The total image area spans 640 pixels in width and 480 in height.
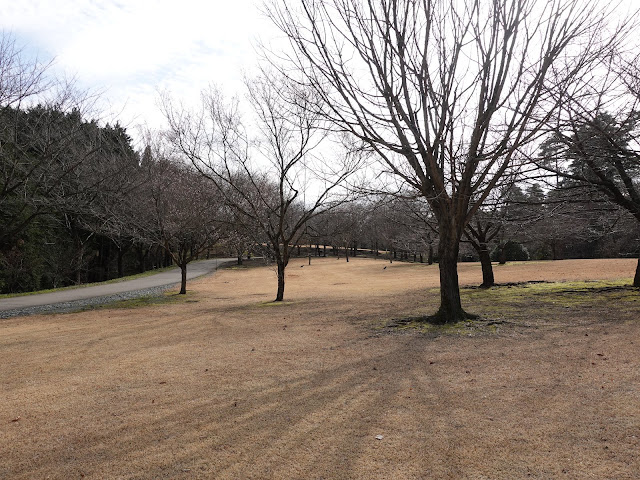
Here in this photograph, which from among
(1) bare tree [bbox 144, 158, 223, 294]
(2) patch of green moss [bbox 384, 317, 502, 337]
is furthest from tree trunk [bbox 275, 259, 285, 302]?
(2) patch of green moss [bbox 384, 317, 502, 337]

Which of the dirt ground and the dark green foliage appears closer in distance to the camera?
the dirt ground

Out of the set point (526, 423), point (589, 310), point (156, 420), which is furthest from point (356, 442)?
point (589, 310)

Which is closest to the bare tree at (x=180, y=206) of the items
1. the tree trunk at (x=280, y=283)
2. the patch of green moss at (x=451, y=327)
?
the tree trunk at (x=280, y=283)

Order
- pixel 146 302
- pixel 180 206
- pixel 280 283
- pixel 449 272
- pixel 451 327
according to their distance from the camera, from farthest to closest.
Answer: pixel 180 206, pixel 146 302, pixel 280 283, pixel 449 272, pixel 451 327

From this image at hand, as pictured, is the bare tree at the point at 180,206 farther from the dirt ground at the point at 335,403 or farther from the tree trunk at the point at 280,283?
the dirt ground at the point at 335,403

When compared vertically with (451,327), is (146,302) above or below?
below

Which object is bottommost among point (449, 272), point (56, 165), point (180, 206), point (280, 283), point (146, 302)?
point (146, 302)

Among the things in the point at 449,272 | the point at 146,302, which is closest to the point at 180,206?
the point at 146,302

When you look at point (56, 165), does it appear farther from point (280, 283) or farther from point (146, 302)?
point (280, 283)

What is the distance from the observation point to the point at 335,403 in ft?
13.4

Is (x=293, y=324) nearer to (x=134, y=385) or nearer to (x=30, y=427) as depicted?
(x=134, y=385)

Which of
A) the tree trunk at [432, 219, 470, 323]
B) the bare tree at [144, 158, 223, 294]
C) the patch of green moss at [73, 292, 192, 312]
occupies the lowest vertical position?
the patch of green moss at [73, 292, 192, 312]

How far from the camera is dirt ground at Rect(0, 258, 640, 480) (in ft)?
9.77

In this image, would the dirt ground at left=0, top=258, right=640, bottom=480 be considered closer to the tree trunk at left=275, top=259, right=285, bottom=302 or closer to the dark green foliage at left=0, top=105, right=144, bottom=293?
the dark green foliage at left=0, top=105, right=144, bottom=293
